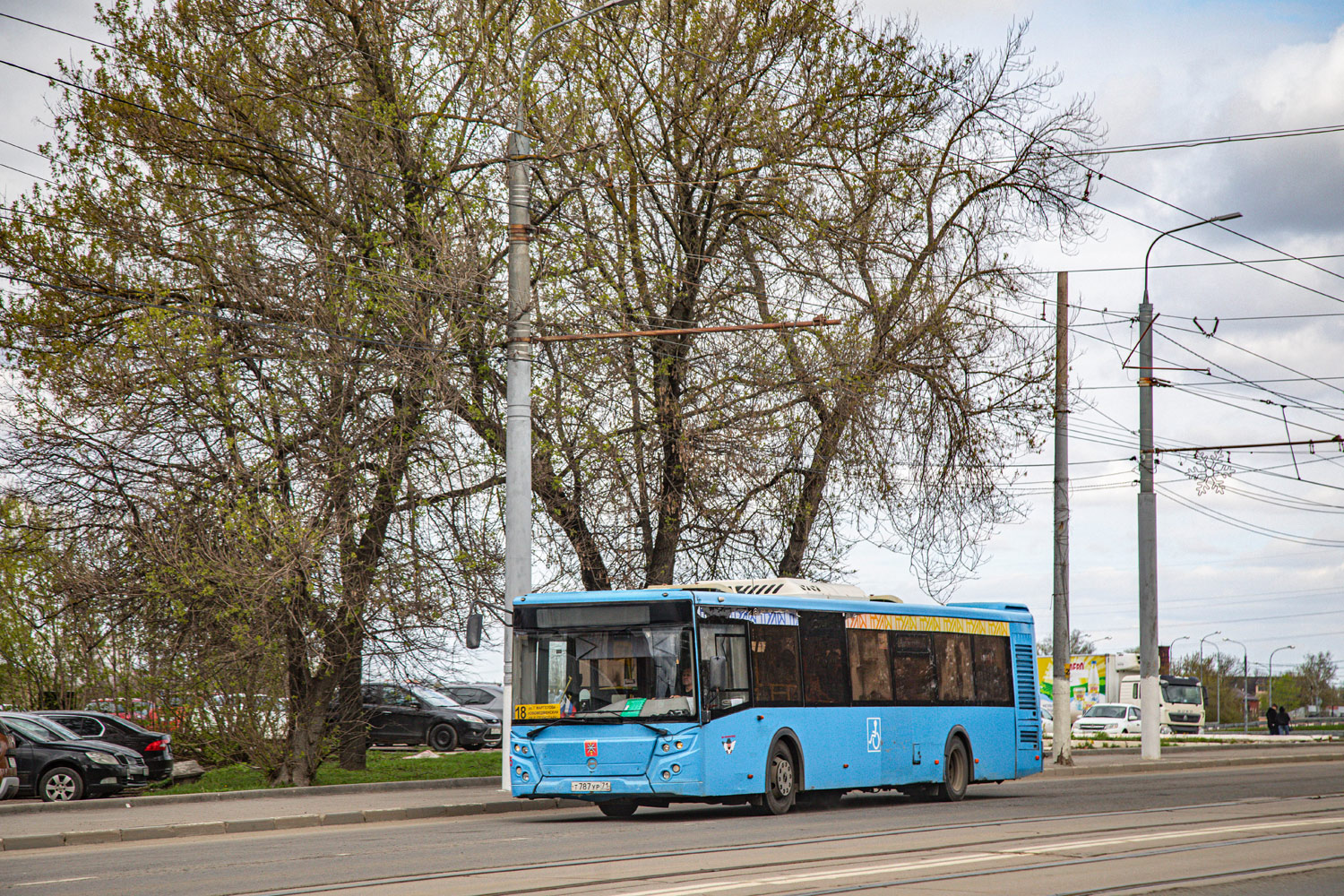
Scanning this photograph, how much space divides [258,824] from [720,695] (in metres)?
5.61

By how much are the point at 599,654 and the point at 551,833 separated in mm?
2572

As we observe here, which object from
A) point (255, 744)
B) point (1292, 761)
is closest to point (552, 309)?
point (255, 744)

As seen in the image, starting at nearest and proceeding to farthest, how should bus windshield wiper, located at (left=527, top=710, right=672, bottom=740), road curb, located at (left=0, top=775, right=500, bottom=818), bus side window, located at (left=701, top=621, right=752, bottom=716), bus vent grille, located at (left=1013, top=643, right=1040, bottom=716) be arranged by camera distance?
bus windshield wiper, located at (left=527, top=710, right=672, bottom=740) < bus side window, located at (left=701, top=621, right=752, bottom=716) < road curb, located at (left=0, top=775, right=500, bottom=818) < bus vent grille, located at (left=1013, top=643, right=1040, bottom=716)

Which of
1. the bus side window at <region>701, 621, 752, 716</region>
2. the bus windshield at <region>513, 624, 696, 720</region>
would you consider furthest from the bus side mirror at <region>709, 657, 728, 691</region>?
the bus windshield at <region>513, 624, 696, 720</region>

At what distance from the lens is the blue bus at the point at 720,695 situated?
16.4 m

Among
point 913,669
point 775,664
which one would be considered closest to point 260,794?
point 775,664

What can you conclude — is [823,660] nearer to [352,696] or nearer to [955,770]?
[955,770]

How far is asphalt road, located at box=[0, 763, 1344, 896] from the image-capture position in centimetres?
984

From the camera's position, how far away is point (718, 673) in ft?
55.0

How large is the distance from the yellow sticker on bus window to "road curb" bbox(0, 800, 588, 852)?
210 centimetres

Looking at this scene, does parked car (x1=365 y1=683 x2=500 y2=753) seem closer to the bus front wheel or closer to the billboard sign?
the bus front wheel

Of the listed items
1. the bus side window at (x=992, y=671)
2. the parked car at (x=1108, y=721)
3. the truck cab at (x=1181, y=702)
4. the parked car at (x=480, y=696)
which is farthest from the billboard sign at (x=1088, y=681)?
the bus side window at (x=992, y=671)

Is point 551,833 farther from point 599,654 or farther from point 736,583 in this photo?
point 736,583

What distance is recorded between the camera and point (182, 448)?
68.8 feet
